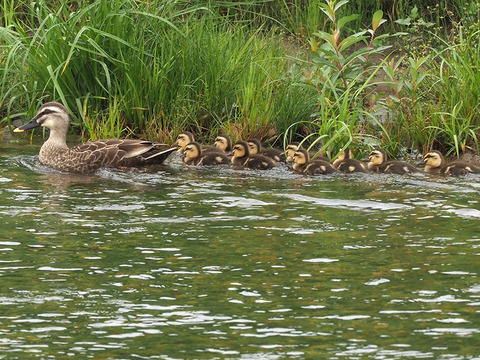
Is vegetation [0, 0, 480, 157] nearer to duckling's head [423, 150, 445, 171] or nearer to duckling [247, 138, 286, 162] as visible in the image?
duckling [247, 138, 286, 162]

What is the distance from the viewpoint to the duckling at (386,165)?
10.2 metres

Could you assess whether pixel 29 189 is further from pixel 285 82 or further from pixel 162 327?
pixel 162 327

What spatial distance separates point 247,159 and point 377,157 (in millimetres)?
1233

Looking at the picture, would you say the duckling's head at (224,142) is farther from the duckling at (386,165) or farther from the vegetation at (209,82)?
the duckling at (386,165)

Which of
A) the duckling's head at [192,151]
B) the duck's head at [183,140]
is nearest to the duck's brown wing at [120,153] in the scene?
the duckling's head at [192,151]

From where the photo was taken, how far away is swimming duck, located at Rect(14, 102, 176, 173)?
→ 10711mm

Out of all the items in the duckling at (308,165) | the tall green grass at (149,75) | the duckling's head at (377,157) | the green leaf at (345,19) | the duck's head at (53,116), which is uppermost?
the green leaf at (345,19)

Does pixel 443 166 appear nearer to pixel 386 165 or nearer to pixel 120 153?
pixel 386 165

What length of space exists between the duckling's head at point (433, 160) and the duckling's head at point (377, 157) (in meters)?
0.39

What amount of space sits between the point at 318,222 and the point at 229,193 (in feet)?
4.45

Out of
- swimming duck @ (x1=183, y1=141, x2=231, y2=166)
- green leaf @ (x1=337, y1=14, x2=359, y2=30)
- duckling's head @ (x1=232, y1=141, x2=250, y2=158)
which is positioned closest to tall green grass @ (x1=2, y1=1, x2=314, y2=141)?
duckling's head @ (x1=232, y1=141, x2=250, y2=158)

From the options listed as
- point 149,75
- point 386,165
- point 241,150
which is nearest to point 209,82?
point 149,75

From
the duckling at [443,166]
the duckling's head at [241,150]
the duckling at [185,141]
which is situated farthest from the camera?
the duckling at [185,141]

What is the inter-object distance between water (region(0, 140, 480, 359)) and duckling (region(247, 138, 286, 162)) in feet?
2.43
